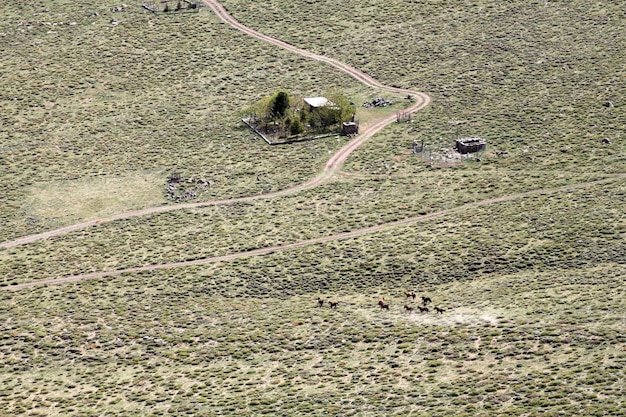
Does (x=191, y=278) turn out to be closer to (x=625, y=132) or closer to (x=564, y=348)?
(x=564, y=348)

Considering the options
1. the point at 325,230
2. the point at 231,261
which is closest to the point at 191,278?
the point at 231,261

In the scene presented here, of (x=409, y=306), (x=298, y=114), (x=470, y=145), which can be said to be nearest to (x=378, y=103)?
(x=298, y=114)

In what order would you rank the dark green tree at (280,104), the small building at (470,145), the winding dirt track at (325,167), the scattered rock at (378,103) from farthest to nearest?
1. the scattered rock at (378,103)
2. the dark green tree at (280,104)
3. the small building at (470,145)
4. the winding dirt track at (325,167)

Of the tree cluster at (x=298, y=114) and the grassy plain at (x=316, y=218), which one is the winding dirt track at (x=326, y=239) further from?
the tree cluster at (x=298, y=114)

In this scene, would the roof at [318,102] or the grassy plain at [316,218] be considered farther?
the roof at [318,102]

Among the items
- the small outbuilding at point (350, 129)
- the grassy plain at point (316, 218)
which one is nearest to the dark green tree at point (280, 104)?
the grassy plain at point (316, 218)

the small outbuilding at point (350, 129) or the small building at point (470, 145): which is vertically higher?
the small building at point (470, 145)

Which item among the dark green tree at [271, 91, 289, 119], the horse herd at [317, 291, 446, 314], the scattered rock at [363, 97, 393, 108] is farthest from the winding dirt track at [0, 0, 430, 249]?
the horse herd at [317, 291, 446, 314]
